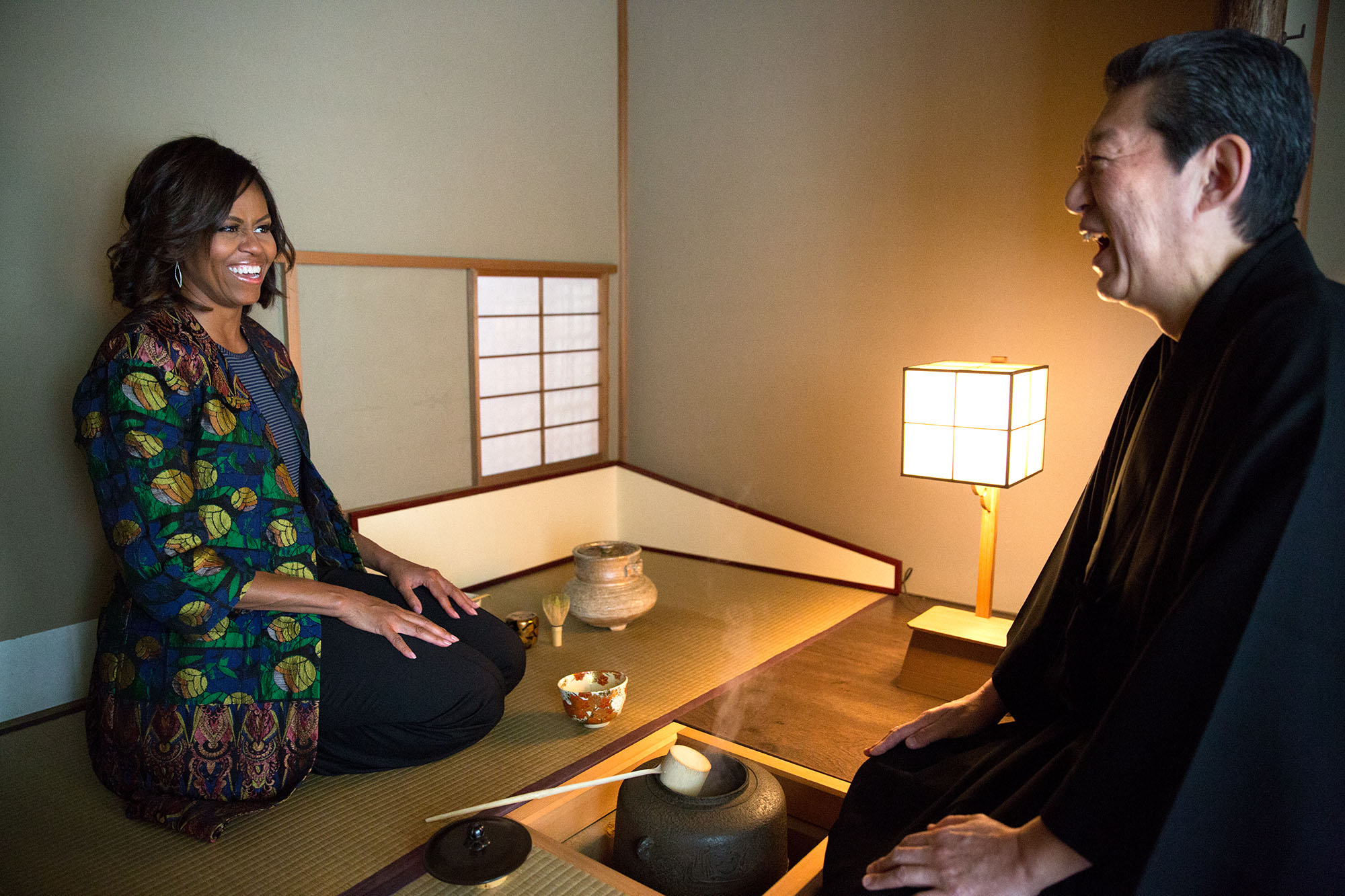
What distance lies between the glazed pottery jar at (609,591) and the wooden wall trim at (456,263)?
4.51 ft

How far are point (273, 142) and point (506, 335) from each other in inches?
49.7

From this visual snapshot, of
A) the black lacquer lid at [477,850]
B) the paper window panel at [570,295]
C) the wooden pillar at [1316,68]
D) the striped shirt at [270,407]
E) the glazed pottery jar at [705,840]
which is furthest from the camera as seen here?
the paper window panel at [570,295]

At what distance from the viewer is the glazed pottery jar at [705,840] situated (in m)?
1.81

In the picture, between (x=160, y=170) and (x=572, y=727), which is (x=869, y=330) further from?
(x=160, y=170)

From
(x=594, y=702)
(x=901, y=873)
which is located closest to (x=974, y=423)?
(x=594, y=702)

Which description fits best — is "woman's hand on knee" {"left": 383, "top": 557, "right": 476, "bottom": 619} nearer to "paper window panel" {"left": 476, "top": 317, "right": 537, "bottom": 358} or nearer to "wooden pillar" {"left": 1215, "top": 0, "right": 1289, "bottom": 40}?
"paper window panel" {"left": 476, "top": 317, "right": 537, "bottom": 358}

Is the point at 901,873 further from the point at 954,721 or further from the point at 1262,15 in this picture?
the point at 1262,15

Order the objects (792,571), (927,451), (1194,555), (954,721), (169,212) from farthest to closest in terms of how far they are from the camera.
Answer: (792,571)
(927,451)
(169,212)
(954,721)
(1194,555)

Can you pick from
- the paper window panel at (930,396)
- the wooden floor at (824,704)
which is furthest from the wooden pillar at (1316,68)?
the wooden floor at (824,704)

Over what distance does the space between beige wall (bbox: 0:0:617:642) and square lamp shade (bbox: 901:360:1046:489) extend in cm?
202

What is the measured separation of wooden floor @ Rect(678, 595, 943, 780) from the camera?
2502 mm

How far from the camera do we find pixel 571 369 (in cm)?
456

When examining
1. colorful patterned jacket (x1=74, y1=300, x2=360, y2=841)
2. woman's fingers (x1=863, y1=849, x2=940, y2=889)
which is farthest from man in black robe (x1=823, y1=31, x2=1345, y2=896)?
colorful patterned jacket (x1=74, y1=300, x2=360, y2=841)

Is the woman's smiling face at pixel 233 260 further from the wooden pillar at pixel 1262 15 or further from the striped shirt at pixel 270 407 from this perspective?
the wooden pillar at pixel 1262 15
